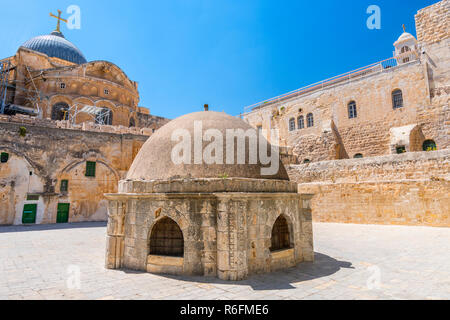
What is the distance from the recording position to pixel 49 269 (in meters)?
6.39

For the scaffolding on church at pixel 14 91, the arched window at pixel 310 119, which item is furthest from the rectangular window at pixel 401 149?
the scaffolding on church at pixel 14 91

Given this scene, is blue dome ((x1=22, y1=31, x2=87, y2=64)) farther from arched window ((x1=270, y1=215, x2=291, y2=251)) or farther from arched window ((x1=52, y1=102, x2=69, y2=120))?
arched window ((x1=270, y1=215, x2=291, y2=251))

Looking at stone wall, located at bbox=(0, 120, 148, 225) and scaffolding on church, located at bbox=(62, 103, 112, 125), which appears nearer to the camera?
stone wall, located at bbox=(0, 120, 148, 225)

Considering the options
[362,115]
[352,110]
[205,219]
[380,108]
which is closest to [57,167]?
[205,219]

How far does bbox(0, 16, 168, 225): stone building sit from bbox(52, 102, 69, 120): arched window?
73 millimetres

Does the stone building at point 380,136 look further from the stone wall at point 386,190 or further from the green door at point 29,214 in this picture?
the green door at point 29,214

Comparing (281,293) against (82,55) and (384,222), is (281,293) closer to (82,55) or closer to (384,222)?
(384,222)

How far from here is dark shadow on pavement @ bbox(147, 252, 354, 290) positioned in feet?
16.9

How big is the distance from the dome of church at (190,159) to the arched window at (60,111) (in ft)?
61.5

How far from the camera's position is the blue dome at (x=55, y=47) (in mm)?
27672

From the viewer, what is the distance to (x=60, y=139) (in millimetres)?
17016

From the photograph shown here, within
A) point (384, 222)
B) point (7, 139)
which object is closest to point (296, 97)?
point (384, 222)

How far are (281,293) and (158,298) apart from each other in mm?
2209

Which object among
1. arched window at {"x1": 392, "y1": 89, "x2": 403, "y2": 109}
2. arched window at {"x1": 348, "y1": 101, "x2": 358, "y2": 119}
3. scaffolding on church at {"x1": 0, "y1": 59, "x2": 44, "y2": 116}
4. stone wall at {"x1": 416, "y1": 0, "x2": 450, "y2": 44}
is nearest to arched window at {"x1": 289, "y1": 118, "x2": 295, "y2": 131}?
arched window at {"x1": 348, "y1": 101, "x2": 358, "y2": 119}
